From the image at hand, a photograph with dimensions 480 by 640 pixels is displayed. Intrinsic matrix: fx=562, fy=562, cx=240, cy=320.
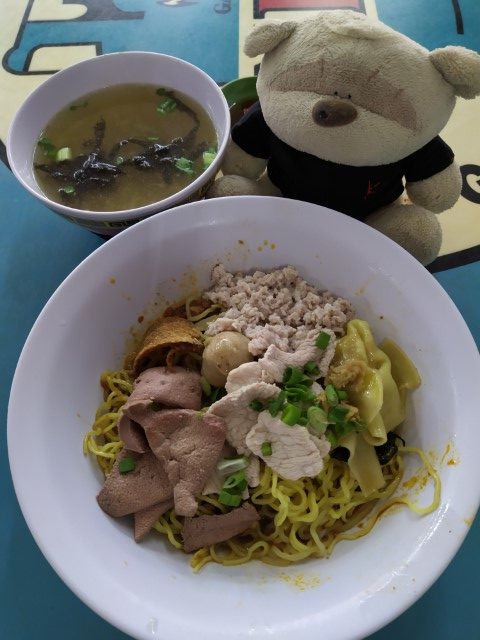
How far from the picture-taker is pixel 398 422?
141cm

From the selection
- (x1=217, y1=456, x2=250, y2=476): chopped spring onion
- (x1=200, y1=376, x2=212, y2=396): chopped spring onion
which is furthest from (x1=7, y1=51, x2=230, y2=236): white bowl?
(x1=217, y1=456, x2=250, y2=476): chopped spring onion

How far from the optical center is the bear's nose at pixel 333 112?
128 centimetres

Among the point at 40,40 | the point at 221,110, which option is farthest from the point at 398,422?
the point at 40,40

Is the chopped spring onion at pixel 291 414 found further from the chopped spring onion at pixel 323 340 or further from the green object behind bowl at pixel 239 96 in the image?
the green object behind bowl at pixel 239 96

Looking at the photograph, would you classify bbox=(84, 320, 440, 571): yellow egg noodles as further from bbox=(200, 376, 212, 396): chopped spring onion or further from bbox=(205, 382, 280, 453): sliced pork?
bbox=(200, 376, 212, 396): chopped spring onion

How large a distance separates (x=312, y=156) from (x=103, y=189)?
25.7 inches

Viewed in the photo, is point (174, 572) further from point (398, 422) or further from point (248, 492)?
point (398, 422)

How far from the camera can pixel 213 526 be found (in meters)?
1.31

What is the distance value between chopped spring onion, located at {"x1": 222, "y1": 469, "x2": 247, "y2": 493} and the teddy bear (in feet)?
2.62

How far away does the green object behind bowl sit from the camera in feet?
6.00

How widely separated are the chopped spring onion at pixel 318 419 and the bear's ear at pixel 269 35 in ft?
2.87

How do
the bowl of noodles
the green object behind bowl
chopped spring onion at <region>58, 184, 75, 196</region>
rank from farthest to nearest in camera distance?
1. the green object behind bowl
2. chopped spring onion at <region>58, 184, 75, 196</region>
3. the bowl of noodles

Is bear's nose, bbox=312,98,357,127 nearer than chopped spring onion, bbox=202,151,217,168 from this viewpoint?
Yes

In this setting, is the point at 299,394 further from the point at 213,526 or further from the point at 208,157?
the point at 208,157
